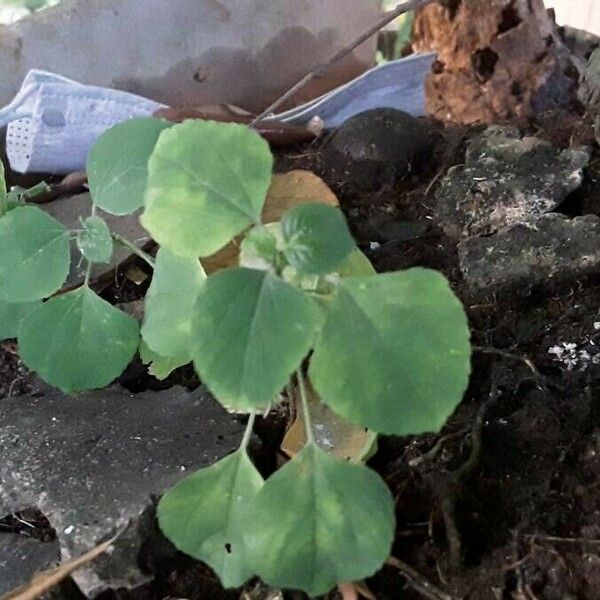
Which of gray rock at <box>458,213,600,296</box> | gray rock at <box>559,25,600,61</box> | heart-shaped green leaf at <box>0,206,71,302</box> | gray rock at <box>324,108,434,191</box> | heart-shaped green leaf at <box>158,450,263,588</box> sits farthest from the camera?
gray rock at <box>559,25,600,61</box>

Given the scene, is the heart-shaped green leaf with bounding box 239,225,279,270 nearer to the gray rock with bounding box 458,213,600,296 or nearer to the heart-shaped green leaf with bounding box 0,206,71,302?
the heart-shaped green leaf with bounding box 0,206,71,302

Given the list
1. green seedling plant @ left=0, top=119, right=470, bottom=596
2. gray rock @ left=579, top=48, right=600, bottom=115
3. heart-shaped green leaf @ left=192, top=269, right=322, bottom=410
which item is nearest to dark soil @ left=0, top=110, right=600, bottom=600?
green seedling plant @ left=0, top=119, right=470, bottom=596

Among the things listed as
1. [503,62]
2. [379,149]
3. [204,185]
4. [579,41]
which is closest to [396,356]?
[204,185]

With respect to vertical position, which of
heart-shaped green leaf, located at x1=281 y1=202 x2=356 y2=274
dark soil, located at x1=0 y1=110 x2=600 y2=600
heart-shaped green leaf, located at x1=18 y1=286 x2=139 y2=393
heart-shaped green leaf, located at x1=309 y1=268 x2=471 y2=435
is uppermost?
heart-shaped green leaf, located at x1=281 y1=202 x2=356 y2=274

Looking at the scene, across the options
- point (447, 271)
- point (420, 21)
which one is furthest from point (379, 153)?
point (420, 21)

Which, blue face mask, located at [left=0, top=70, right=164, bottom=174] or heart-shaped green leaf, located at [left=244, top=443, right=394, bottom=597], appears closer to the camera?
heart-shaped green leaf, located at [left=244, top=443, right=394, bottom=597]

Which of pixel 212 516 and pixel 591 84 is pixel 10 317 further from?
pixel 591 84

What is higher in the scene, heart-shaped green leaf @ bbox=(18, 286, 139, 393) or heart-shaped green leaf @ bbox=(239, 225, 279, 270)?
heart-shaped green leaf @ bbox=(239, 225, 279, 270)
